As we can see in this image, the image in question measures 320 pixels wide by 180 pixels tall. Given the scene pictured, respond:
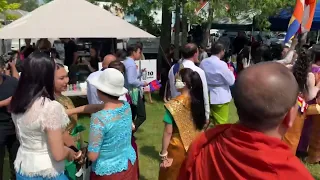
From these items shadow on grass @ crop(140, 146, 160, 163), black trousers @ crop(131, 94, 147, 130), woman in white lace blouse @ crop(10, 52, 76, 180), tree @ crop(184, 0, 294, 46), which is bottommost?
shadow on grass @ crop(140, 146, 160, 163)

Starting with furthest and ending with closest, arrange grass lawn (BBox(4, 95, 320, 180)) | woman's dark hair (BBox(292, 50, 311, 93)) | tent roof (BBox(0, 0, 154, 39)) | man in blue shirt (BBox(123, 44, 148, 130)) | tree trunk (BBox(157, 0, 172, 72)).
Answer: tree trunk (BBox(157, 0, 172, 72)) → tent roof (BBox(0, 0, 154, 39)) → man in blue shirt (BBox(123, 44, 148, 130)) → grass lawn (BBox(4, 95, 320, 180)) → woman's dark hair (BBox(292, 50, 311, 93))

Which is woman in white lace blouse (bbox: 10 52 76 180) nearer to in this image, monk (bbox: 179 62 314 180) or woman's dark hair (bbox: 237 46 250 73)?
monk (bbox: 179 62 314 180)

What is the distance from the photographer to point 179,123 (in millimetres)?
3320

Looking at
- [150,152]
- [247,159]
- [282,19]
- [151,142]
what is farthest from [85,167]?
[282,19]

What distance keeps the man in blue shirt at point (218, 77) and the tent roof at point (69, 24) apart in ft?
6.05

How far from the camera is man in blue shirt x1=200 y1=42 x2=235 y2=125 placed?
16.6 ft

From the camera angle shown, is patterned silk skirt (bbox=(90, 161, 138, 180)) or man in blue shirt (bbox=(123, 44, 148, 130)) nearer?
patterned silk skirt (bbox=(90, 161, 138, 180))

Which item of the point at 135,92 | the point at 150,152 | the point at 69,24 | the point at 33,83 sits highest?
the point at 69,24

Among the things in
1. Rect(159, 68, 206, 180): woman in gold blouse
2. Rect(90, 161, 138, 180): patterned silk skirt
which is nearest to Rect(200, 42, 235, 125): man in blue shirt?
Rect(159, 68, 206, 180): woman in gold blouse

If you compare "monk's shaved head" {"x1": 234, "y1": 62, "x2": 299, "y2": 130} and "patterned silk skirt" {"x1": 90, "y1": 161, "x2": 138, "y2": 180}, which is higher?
"monk's shaved head" {"x1": 234, "y1": 62, "x2": 299, "y2": 130}

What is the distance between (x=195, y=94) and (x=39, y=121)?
1.50 metres

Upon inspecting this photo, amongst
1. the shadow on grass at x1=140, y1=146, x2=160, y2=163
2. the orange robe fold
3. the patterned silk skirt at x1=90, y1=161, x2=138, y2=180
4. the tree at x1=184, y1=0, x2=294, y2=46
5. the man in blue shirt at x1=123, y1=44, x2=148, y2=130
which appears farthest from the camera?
the tree at x1=184, y1=0, x2=294, y2=46

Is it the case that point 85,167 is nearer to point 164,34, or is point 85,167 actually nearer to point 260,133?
point 260,133

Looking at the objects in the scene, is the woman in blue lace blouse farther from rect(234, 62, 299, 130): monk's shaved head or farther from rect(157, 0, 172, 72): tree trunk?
rect(157, 0, 172, 72): tree trunk
